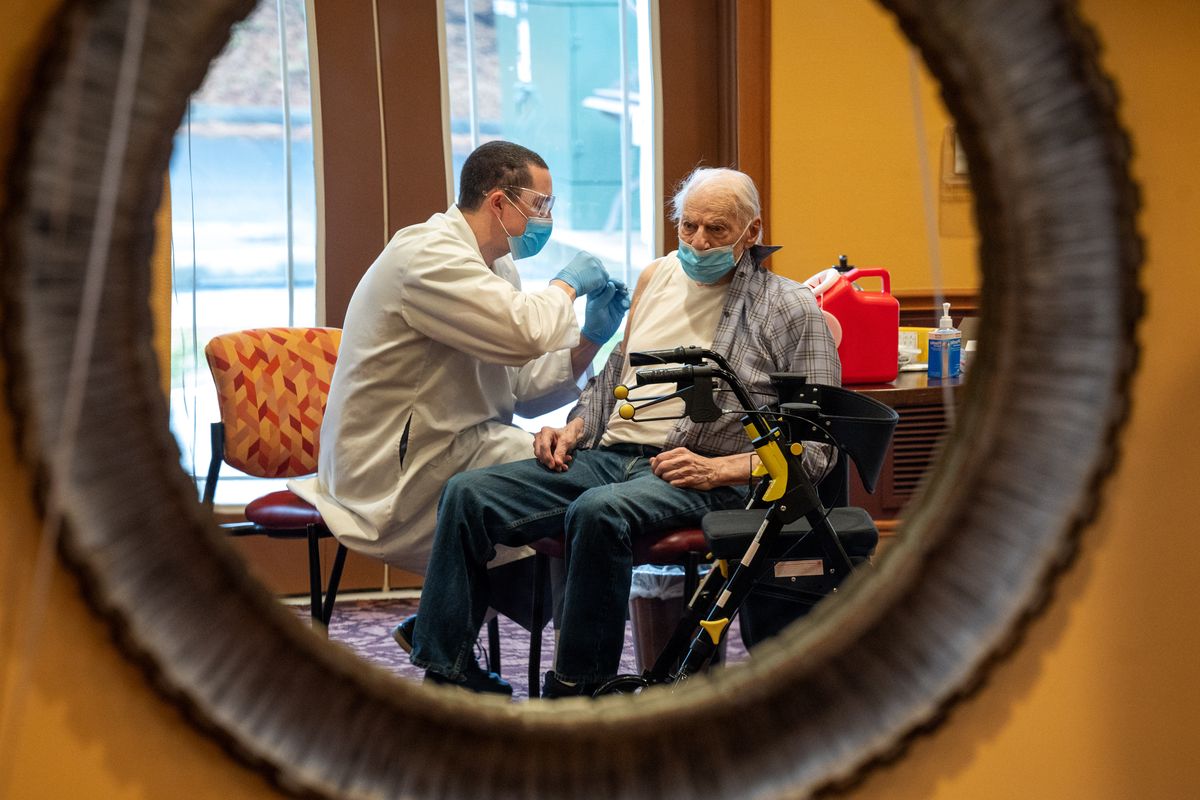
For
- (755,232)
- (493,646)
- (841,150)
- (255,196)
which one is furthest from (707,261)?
(255,196)

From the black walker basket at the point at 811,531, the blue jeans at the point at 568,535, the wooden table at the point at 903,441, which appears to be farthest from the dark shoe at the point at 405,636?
the wooden table at the point at 903,441

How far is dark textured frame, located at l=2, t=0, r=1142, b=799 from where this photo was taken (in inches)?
26.2

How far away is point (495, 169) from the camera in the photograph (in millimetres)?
1661

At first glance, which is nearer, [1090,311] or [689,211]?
[1090,311]

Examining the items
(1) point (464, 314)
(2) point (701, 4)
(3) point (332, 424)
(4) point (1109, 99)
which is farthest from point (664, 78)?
(4) point (1109, 99)

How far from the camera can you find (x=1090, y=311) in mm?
701

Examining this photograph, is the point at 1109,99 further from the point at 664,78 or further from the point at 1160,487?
the point at 664,78

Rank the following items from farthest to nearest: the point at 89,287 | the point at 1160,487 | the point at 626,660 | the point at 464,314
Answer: the point at 626,660 < the point at 464,314 < the point at 1160,487 < the point at 89,287

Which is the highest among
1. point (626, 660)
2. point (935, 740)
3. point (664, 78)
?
point (664, 78)

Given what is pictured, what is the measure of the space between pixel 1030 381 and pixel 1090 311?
60mm

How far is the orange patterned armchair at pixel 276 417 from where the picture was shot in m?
1.72

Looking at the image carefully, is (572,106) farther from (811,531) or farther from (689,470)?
(811,531)

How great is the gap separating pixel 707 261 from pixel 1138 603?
937 mm

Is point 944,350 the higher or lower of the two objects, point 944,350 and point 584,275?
the lower
